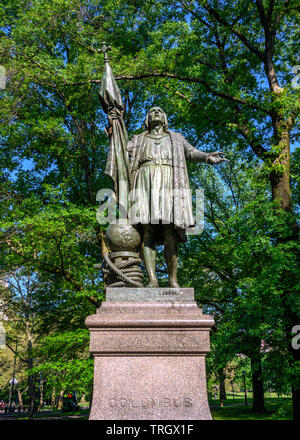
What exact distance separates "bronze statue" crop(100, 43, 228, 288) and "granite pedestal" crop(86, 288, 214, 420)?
74 centimetres

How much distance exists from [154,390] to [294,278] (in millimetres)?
7282

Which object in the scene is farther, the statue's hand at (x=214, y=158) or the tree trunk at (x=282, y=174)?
the tree trunk at (x=282, y=174)

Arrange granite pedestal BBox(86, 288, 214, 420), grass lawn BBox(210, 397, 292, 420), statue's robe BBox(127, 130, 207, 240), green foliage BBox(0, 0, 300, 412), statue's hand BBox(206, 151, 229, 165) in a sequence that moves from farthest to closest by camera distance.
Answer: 1. green foliage BBox(0, 0, 300, 412)
2. grass lawn BBox(210, 397, 292, 420)
3. statue's hand BBox(206, 151, 229, 165)
4. statue's robe BBox(127, 130, 207, 240)
5. granite pedestal BBox(86, 288, 214, 420)

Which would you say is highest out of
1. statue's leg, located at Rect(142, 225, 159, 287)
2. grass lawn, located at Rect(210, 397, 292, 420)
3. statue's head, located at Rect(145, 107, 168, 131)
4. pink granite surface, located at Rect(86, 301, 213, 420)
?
statue's head, located at Rect(145, 107, 168, 131)

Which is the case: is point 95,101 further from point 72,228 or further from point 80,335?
point 80,335

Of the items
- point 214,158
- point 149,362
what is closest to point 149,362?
point 149,362

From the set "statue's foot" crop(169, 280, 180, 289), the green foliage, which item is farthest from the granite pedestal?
the green foliage

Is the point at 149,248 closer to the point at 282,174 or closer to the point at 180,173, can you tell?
the point at 180,173

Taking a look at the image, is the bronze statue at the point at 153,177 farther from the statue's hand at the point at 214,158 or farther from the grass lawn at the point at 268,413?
the grass lawn at the point at 268,413

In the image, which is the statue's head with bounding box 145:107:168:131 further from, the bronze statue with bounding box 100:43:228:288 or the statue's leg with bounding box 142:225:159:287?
the statue's leg with bounding box 142:225:159:287

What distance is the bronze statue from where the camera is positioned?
218 inches

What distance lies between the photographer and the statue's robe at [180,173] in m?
5.54

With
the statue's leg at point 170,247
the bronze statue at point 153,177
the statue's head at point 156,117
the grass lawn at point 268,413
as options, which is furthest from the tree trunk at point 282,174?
the statue's leg at point 170,247
